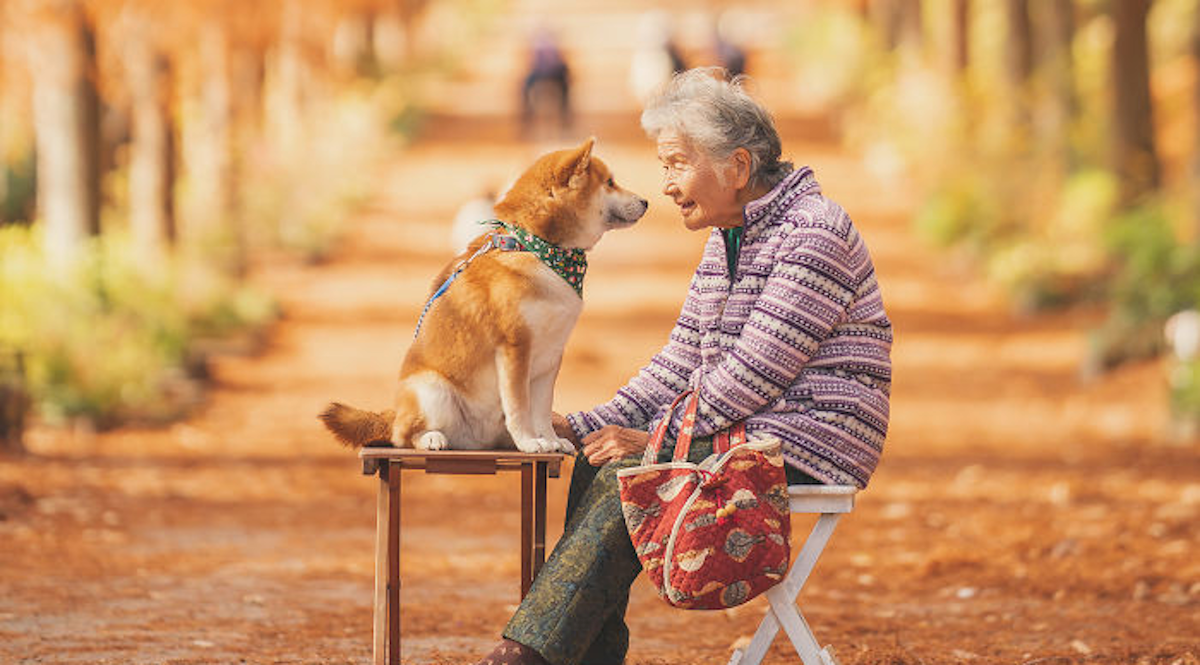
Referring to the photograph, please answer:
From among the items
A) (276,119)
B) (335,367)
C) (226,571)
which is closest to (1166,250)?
(335,367)

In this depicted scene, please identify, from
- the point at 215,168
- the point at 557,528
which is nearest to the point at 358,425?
the point at 557,528

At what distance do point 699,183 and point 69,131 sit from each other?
1157cm

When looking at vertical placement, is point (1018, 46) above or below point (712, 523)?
above

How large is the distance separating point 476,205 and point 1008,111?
1220 centimetres

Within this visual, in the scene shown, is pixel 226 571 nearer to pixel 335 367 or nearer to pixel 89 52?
pixel 89 52

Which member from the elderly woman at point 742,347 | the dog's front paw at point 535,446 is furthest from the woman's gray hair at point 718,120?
the dog's front paw at point 535,446

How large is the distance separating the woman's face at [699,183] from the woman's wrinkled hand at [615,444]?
0.63 meters

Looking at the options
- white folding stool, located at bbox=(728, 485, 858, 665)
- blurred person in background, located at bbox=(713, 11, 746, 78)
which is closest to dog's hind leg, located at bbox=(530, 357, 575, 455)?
white folding stool, located at bbox=(728, 485, 858, 665)

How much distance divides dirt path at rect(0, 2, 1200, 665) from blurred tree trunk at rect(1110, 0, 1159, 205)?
1.99m

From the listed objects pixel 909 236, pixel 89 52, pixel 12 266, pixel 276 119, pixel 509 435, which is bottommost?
pixel 509 435

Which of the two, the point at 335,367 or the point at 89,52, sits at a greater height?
the point at 89,52

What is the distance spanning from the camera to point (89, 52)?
603 inches

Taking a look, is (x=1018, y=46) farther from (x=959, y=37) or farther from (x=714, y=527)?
(x=714, y=527)

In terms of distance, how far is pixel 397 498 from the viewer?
16.9 ft
